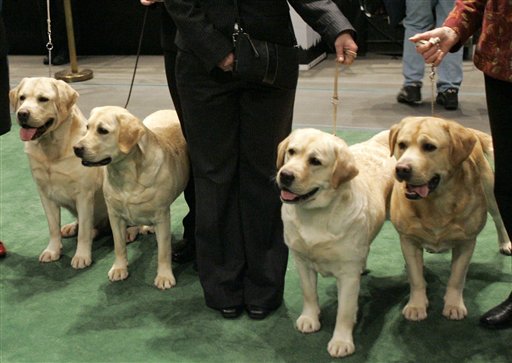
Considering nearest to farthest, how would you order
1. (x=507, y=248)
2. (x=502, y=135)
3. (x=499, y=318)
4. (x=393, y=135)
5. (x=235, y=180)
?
1. (x=502, y=135)
2. (x=393, y=135)
3. (x=499, y=318)
4. (x=235, y=180)
5. (x=507, y=248)

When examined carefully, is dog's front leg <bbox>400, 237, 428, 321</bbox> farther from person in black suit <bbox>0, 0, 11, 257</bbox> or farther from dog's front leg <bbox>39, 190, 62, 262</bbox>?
person in black suit <bbox>0, 0, 11, 257</bbox>

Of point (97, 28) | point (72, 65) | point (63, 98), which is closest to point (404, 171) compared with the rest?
point (63, 98)

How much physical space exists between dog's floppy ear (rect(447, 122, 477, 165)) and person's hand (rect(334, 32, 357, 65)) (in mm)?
422

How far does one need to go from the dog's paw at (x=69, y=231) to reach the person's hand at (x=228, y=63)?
5.57 ft

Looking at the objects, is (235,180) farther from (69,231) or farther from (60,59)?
(60,59)

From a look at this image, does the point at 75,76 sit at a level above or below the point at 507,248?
below

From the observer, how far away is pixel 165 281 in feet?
10.8

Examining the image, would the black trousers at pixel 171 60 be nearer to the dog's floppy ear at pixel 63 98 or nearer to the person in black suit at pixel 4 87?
the dog's floppy ear at pixel 63 98

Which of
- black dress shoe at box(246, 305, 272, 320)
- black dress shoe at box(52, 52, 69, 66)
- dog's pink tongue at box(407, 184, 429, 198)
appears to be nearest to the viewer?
dog's pink tongue at box(407, 184, 429, 198)

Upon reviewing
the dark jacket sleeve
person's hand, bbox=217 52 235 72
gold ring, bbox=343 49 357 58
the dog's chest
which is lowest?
the dog's chest

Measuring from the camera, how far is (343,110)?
596 cm

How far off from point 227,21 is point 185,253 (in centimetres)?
134

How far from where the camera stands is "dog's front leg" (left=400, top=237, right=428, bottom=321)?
284cm

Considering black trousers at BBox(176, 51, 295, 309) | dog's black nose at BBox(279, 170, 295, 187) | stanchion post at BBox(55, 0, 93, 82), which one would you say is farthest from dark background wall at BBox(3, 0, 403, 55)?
dog's black nose at BBox(279, 170, 295, 187)
